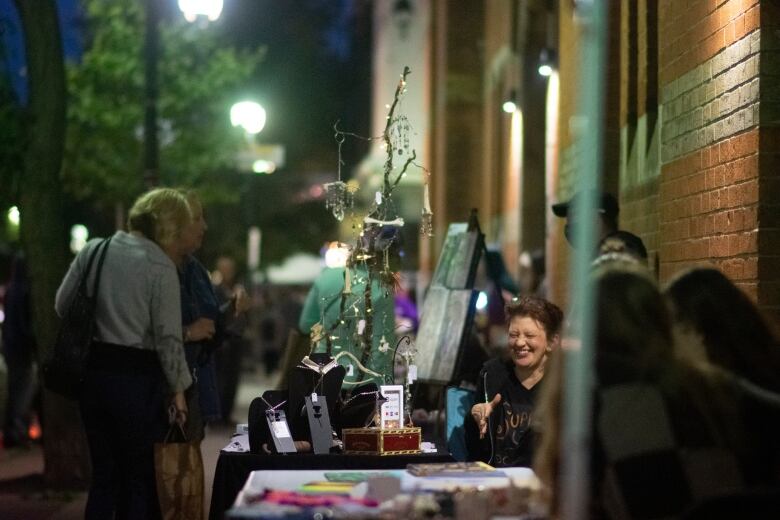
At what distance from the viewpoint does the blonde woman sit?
709 centimetres

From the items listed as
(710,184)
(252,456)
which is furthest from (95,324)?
(710,184)

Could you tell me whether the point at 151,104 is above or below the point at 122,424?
above

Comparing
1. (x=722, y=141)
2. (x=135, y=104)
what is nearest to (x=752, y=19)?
(x=722, y=141)

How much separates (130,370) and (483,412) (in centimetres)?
180

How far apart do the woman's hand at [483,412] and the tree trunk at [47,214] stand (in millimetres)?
4798

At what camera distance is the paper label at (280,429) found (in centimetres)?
683

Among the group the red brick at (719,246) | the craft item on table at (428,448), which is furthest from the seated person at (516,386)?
the red brick at (719,246)

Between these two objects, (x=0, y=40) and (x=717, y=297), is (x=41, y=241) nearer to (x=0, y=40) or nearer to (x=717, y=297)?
(x=0, y=40)

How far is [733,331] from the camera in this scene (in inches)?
177

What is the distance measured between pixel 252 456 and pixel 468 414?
130 centimetres

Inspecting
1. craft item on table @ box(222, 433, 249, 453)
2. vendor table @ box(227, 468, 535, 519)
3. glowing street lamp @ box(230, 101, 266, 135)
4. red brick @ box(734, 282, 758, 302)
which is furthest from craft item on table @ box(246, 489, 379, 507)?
glowing street lamp @ box(230, 101, 266, 135)

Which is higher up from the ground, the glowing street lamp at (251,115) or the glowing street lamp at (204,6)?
the glowing street lamp at (204,6)

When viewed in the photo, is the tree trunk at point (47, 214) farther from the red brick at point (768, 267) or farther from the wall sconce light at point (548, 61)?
the red brick at point (768, 267)

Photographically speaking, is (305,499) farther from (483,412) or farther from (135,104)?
(135,104)
